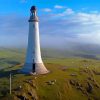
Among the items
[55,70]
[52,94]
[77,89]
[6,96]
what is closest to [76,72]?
[55,70]

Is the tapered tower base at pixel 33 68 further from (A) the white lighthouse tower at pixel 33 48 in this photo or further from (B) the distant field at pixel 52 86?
(B) the distant field at pixel 52 86

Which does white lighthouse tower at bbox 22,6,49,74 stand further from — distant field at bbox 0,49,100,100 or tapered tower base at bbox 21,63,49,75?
distant field at bbox 0,49,100,100

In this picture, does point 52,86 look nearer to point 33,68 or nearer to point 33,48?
point 33,68

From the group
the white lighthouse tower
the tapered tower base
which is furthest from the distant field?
the white lighthouse tower

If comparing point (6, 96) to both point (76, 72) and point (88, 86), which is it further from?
point (76, 72)

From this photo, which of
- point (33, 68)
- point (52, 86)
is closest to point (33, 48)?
point (33, 68)

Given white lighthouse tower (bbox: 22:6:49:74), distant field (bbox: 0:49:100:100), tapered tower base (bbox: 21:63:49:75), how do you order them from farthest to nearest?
1. tapered tower base (bbox: 21:63:49:75)
2. white lighthouse tower (bbox: 22:6:49:74)
3. distant field (bbox: 0:49:100:100)

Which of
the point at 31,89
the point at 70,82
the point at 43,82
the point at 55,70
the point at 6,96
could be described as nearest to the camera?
the point at 6,96

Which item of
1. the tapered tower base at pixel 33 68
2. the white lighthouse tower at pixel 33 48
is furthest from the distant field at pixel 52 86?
the white lighthouse tower at pixel 33 48

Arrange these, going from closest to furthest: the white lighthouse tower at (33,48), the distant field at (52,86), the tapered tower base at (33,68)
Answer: the distant field at (52,86) < the white lighthouse tower at (33,48) < the tapered tower base at (33,68)
